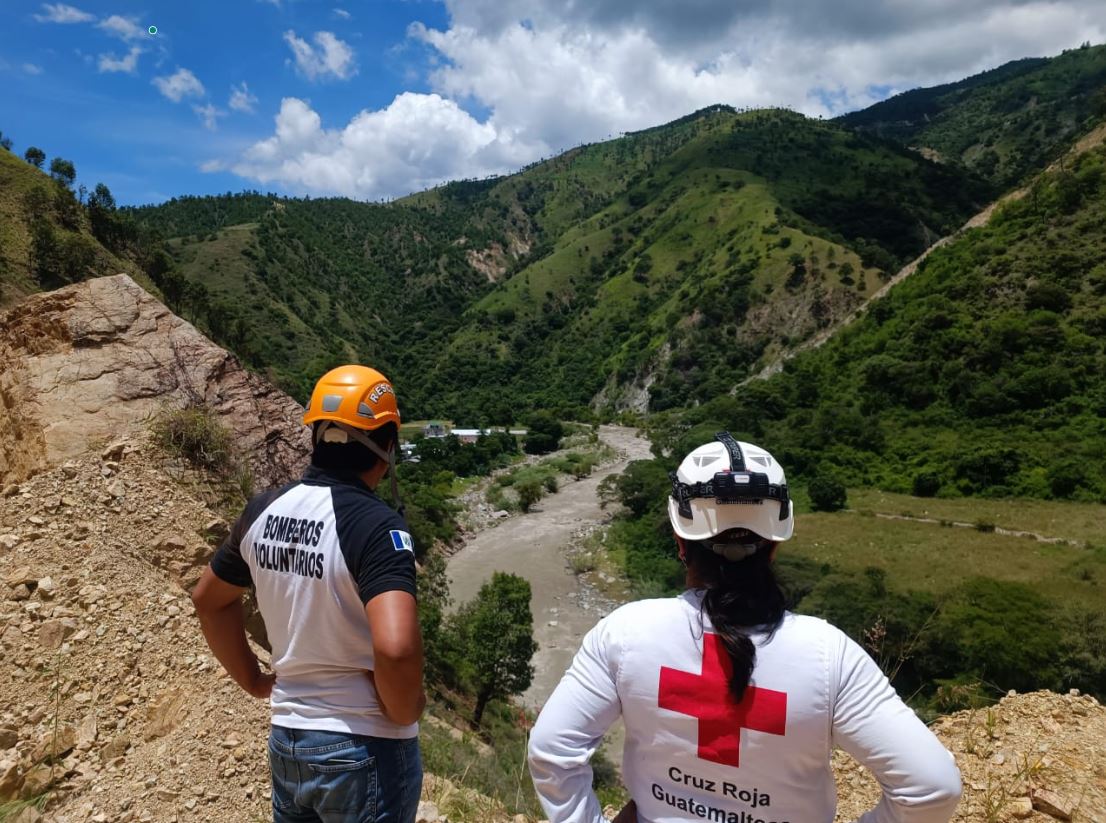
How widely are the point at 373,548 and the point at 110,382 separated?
5.48 m

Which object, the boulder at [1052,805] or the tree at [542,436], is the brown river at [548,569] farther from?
the boulder at [1052,805]

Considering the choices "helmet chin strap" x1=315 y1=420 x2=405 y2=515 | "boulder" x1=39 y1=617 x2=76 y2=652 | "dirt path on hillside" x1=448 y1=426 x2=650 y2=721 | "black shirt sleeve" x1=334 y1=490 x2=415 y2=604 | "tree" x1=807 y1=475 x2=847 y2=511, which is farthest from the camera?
"tree" x1=807 y1=475 x2=847 y2=511

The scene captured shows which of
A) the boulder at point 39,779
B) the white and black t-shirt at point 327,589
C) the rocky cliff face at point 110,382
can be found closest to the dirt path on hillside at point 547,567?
the rocky cliff face at point 110,382

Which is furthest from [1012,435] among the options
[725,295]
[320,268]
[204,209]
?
[204,209]

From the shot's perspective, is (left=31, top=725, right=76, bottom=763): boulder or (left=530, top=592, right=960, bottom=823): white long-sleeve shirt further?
(left=31, top=725, right=76, bottom=763): boulder

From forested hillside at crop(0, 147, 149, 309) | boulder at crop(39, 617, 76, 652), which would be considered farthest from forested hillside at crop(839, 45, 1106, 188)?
boulder at crop(39, 617, 76, 652)

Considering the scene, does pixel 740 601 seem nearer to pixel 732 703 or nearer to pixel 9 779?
pixel 732 703

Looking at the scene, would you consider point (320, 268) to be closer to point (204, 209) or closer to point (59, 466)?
point (204, 209)

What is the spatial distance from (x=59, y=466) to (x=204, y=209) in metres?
158

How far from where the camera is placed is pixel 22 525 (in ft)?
15.5

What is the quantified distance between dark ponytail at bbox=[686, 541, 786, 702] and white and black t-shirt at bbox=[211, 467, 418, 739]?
0.92m

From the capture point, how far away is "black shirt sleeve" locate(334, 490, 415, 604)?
1.92 meters

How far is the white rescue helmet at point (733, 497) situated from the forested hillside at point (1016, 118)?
5444 inches

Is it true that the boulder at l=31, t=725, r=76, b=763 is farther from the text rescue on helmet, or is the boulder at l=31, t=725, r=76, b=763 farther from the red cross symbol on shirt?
the text rescue on helmet
